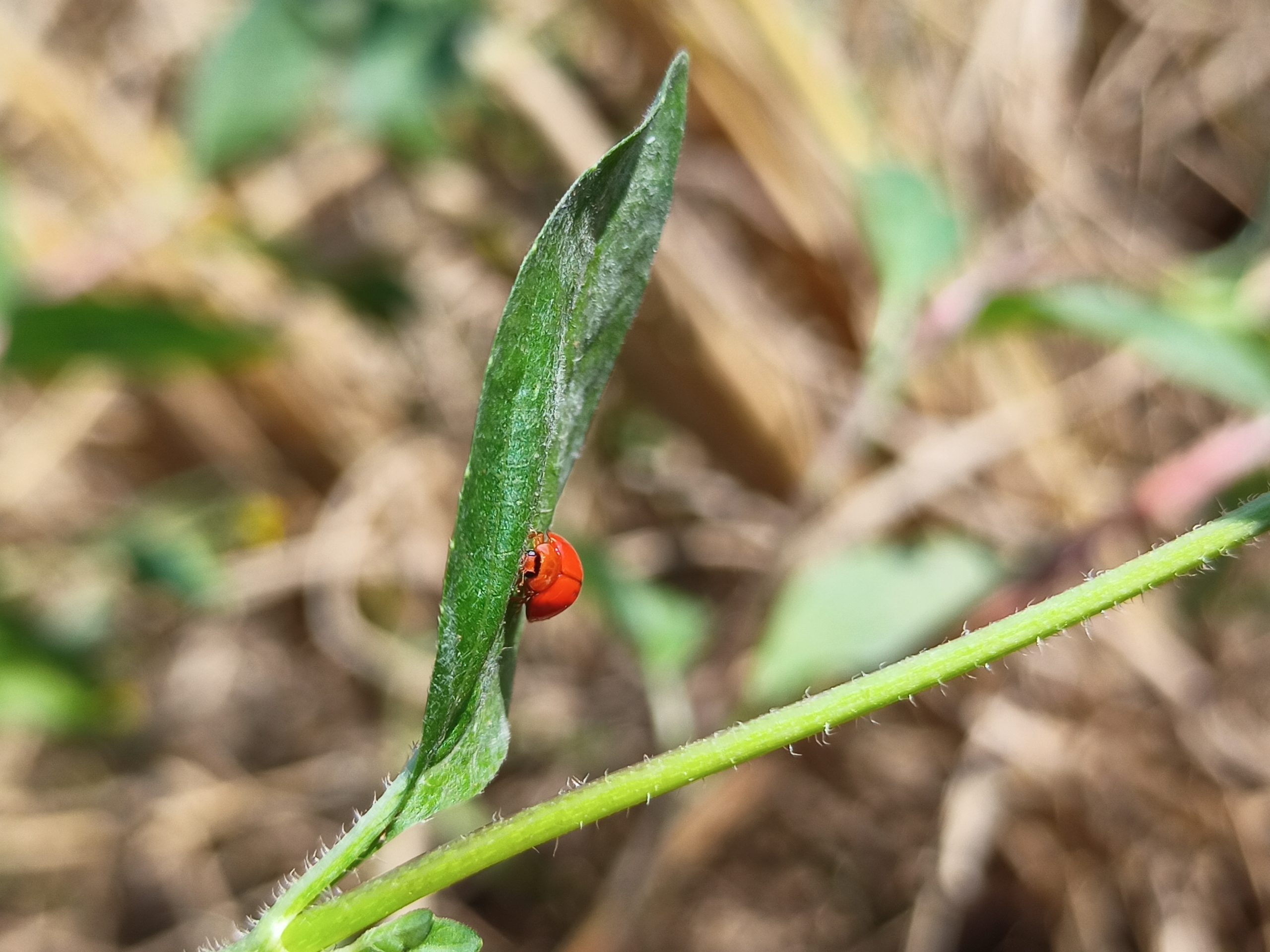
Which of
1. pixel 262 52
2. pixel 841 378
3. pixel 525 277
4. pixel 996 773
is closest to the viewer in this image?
pixel 525 277

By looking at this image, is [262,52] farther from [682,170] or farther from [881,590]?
[881,590]

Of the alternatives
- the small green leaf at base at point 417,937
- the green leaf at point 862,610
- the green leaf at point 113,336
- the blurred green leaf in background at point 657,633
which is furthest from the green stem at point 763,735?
the green leaf at point 113,336

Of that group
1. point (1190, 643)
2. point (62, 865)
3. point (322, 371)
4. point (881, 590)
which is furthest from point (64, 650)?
point (1190, 643)

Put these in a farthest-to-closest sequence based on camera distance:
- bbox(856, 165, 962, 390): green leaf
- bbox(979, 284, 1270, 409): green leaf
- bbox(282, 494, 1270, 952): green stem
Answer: bbox(856, 165, 962, 390): green leaf < bbox(979, 284, 1270, 409): green leaf < bbox(282, 494, 1270, 952): green stem

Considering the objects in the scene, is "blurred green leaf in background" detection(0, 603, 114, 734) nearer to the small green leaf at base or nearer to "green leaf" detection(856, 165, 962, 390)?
"green leaf" detection(856, 165, 962, 390)

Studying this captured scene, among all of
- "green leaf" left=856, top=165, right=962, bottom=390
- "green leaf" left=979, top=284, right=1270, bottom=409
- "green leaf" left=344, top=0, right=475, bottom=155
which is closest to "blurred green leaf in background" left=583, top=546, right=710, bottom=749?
"green leaf" left=856, top=165, right=962, bottom=390

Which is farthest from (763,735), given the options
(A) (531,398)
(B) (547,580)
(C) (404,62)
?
(C) (404,62)
